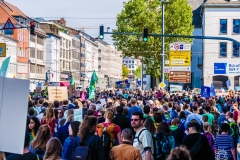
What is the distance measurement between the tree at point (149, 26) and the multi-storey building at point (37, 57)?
3305cm

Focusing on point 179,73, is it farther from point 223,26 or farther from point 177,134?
point 223,26

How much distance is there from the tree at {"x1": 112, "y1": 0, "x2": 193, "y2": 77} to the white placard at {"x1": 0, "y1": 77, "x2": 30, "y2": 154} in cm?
6175

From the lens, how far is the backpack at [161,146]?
10.6 metres

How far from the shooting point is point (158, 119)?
41.3 ft

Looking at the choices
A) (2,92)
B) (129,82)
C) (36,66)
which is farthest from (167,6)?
(2,92)

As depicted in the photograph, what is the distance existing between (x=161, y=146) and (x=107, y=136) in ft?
4.57

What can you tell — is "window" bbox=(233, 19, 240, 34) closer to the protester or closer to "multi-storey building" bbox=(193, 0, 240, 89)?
"multi-storey building" bbox=(193, 0, 240, 89)

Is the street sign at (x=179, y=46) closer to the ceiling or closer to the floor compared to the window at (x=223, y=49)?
closer to the floor

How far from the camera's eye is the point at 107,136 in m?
11.7

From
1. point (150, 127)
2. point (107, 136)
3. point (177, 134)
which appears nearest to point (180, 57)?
point (177, 134)

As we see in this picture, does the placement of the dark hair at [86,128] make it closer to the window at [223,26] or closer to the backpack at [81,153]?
the backpack at [81,153]

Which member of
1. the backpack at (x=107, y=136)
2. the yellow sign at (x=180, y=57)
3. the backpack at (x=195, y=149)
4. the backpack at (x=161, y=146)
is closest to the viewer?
the backpack at (x=195, y=149)

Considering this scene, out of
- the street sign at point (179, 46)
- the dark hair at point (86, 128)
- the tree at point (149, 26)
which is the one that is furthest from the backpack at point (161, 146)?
the tree at point (149, 26)

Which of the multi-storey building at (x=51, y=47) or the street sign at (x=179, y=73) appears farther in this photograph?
the multi-storey building at (x=51, y=47)
